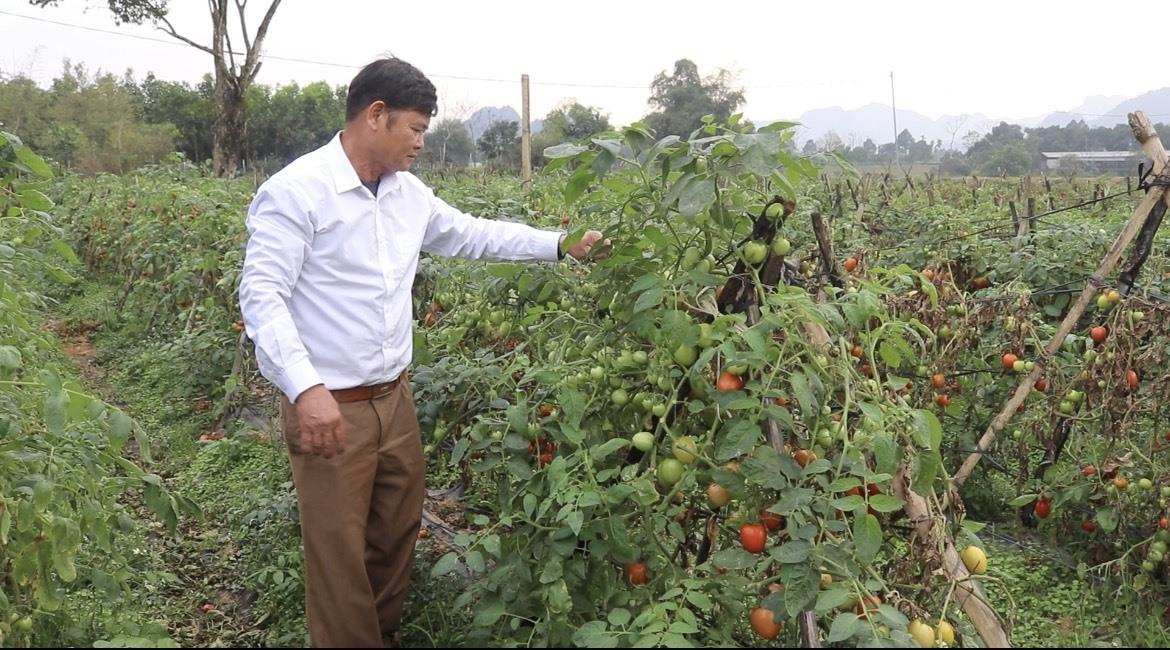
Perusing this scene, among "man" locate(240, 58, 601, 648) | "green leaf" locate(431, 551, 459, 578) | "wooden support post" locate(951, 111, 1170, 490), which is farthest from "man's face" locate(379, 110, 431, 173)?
"wooden support post" locate(951, 111, 1170, 490)

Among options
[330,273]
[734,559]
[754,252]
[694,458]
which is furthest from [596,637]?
[330,273]

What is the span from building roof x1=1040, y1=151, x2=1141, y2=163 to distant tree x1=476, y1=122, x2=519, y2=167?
12533 millimetres

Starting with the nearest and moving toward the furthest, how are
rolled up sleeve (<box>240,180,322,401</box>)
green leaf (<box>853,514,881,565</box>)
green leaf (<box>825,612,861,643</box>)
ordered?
1. green leaf (<box>825,612,861,643</box>)
2. green leaf (<box>853,514,881,565</box>)
3. rolled up sleeve (<box>240,180,322,401</box>)

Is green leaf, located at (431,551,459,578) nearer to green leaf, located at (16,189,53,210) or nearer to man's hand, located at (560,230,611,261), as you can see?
man's hand, located at (560,230,611,261)

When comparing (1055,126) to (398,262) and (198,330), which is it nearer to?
(198,330)

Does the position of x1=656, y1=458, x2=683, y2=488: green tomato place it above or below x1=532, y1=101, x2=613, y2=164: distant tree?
below

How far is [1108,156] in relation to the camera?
2145cm

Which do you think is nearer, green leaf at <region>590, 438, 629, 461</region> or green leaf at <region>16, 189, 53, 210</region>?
green leaf at <region>590, 438, 629, 461</region>

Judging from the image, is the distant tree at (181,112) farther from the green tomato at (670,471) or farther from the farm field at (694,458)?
the green tomato at (670,471)

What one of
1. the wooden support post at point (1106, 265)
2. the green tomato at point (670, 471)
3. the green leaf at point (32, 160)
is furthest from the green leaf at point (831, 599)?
the green leaf at point (32, 160)

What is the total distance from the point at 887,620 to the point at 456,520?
7.47 feet

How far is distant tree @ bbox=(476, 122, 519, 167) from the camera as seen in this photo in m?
22.7

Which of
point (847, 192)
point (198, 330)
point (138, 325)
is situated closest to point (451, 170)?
point (847, 192)

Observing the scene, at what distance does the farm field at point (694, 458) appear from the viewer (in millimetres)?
1689
